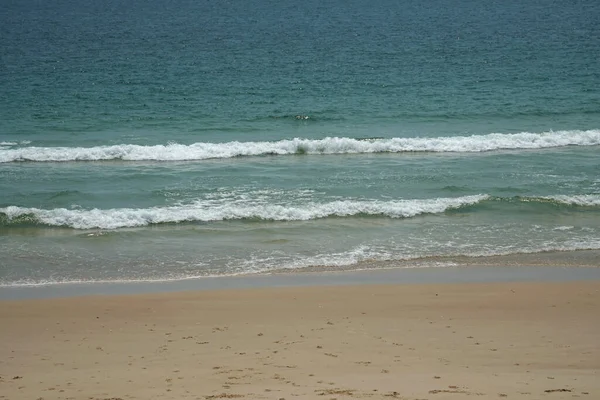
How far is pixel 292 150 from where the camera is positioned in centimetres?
2361

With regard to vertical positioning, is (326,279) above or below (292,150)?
below

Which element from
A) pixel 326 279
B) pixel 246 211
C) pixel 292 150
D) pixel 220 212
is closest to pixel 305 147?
pixel 292 150

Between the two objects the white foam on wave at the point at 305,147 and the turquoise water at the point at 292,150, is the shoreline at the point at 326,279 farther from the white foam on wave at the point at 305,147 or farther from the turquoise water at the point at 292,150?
the white foam on wave at the point at 305,147

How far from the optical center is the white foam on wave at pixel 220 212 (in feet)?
54.7

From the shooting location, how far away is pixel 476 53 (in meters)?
39.0

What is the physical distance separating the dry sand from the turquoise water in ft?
6.39

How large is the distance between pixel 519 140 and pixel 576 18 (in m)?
32.6

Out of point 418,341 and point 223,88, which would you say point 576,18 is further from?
point 418,341

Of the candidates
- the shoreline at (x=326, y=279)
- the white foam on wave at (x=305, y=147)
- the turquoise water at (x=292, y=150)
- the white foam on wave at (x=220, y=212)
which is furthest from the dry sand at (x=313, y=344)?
the white foam on wave at (x=305, y=147)

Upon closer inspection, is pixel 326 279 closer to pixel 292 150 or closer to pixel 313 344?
pixel 313 344

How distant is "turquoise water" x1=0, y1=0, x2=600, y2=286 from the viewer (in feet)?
49.5

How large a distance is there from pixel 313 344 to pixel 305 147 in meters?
14.3

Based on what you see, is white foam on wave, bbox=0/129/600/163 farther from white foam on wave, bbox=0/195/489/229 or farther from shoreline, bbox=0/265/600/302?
shoreline, bbox=0/265/600/302

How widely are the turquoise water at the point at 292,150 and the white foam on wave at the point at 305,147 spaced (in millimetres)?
62
